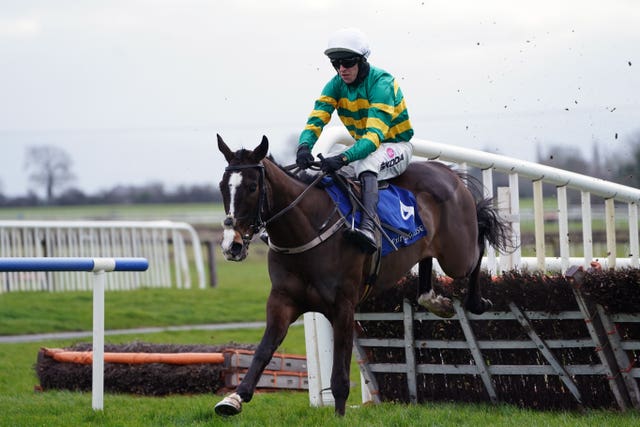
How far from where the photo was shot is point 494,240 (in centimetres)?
752

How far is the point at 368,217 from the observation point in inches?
246

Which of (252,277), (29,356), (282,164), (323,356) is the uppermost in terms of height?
(282,164)

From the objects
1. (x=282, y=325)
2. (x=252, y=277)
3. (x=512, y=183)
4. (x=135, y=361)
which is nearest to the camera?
(x=282, y=325)

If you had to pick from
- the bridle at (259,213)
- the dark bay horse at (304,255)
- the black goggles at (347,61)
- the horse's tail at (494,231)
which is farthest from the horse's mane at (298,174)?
the horse's tail at (494,231)

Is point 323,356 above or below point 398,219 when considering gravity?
below

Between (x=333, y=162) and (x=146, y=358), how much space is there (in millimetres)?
3354

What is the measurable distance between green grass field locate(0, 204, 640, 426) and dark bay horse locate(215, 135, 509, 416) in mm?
359

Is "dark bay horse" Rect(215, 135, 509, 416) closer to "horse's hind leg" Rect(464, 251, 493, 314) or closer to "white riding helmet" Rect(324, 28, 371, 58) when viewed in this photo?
"horse's hind leg" Rect(464, 251, 493, 314)

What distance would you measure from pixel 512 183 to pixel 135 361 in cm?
358

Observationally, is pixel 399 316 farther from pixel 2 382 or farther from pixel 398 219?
pixel 2 382

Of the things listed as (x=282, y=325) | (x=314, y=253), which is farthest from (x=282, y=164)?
(x=282, y=325)

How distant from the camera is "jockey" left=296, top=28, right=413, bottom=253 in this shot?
625 centimetres

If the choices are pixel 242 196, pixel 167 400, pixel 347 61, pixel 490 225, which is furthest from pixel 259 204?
pixel 167 400

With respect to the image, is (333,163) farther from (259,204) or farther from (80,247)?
(80,247)
